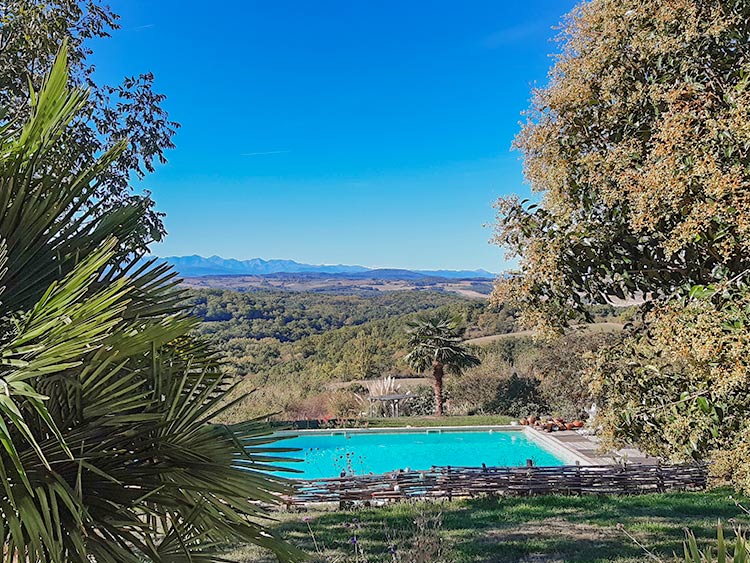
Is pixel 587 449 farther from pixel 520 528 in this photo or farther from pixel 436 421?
pixel 520 528

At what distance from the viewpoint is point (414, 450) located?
16.4 meters

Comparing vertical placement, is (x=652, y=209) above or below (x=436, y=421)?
above

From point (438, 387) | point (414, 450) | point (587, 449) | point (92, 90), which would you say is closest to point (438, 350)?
point (438, 387)

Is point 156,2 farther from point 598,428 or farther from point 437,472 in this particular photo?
point 598,428

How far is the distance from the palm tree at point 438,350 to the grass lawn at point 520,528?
35.7 ft

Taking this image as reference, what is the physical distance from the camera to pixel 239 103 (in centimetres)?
2702

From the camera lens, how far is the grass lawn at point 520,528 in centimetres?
550

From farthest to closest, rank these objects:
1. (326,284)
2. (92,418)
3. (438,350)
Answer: (326,284) → (438,350) → (92,418)

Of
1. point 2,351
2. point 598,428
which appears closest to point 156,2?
point 598,428

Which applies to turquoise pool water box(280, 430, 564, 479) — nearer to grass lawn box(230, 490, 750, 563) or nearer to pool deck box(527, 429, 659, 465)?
pool deck box(527, 429, 659, 465)

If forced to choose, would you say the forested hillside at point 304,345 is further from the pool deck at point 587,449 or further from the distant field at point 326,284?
the distant field at point 326,284

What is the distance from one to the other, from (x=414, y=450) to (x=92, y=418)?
15.3m

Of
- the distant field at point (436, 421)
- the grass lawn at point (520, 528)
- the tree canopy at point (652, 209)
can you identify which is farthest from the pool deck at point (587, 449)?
the tree canopy at point (652, 209)

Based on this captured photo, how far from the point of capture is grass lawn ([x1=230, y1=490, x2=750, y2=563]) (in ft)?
18.0
